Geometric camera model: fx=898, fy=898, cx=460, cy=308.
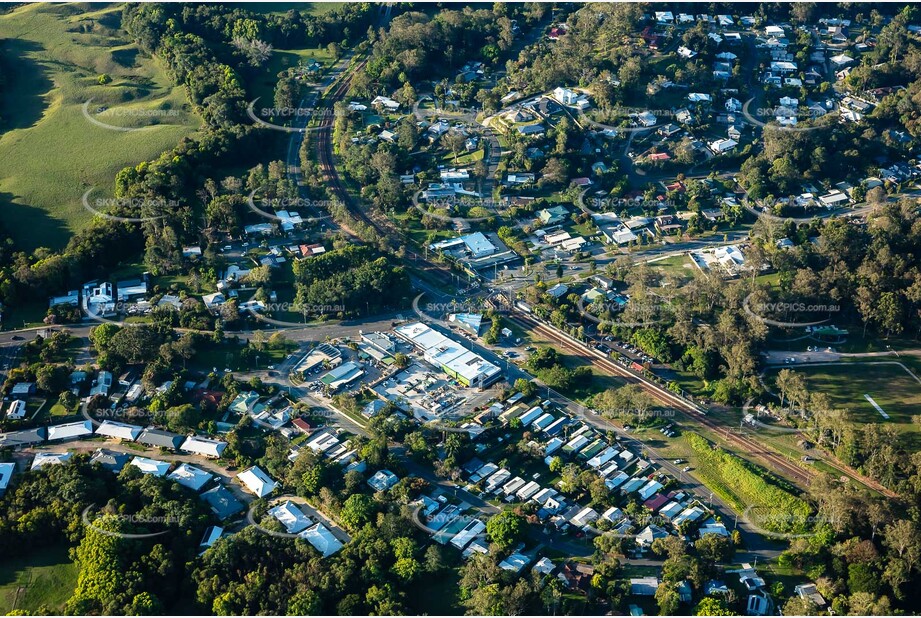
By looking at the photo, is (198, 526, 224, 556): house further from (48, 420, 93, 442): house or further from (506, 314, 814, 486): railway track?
(506, 314, 814, 486): railway track

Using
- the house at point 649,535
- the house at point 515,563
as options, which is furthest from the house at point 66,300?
the house at point 649,535

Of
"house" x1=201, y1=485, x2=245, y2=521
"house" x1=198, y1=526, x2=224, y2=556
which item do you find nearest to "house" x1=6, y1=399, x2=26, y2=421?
"house" x1=201, y1=485, x2=245, y2=521

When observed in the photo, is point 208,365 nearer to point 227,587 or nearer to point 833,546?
point 227,587

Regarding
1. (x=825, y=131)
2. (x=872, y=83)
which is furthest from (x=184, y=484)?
(x=872, y=83)

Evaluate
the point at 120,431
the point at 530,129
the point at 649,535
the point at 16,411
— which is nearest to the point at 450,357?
the point at 649,535

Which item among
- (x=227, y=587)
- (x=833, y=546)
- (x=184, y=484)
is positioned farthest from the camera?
(x=184, y=484)

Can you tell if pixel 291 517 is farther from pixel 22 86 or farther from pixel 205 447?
pixel 22 86
